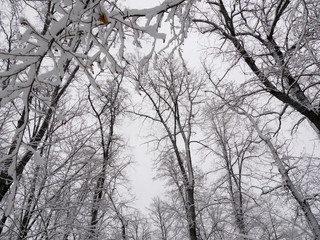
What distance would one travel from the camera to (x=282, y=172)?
21.2ft

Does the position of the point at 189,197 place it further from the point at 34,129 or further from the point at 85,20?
the point at 85,20

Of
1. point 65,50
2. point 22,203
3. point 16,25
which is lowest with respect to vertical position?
point 65,50

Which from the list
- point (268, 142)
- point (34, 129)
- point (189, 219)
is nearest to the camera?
point (34, 129)

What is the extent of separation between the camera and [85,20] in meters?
1.39

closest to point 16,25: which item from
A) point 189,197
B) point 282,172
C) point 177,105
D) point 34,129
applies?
point 34,129

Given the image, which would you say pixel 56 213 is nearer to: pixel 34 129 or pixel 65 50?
pixel 34 129

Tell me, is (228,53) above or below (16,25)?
below

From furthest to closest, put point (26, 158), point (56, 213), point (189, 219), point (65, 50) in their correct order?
point (189, 219) < point (56, 213) < point (26, 158) < point (65, 50)

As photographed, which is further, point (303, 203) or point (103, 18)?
point (303, 203)

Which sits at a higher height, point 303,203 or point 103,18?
point 303,203

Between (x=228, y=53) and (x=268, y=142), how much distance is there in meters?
3.20

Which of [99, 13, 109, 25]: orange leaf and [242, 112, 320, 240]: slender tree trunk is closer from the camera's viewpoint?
[99, 13, 109, 25]: orange leaf

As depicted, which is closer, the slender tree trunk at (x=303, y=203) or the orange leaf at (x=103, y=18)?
the orange leaf at (x=103, y=18)

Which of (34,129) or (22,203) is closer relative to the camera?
(22,203)
